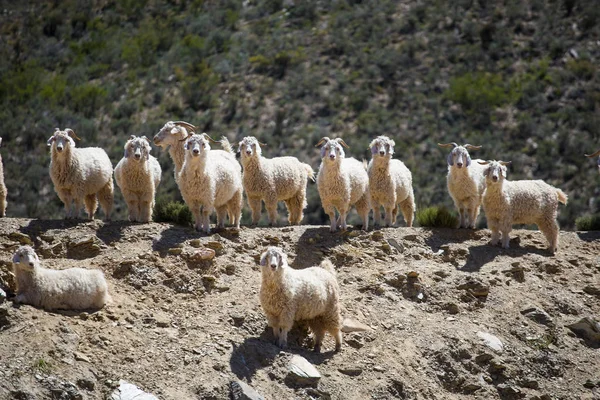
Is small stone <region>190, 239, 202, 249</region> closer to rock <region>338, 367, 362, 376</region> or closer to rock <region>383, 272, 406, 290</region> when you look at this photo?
rock <region>383, 272, 406, 290</region>

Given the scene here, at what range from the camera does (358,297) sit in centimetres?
1541

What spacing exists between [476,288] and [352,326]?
2.96 meters

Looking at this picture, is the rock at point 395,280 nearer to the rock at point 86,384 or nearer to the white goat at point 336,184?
the white goat at point 336,184

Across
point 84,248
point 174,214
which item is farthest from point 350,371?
point 174,214

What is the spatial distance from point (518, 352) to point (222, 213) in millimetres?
6059

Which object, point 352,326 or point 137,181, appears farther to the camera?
point 137,181

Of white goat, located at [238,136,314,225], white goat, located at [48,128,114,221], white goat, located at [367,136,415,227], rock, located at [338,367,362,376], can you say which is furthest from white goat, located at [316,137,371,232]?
rock, located at [338,367,362,376]

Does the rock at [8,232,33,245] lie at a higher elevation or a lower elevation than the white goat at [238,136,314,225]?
lower

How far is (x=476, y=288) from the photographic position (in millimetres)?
16344

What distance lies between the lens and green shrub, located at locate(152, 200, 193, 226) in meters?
17.5

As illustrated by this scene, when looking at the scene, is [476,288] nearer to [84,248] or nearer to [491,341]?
[491,341]

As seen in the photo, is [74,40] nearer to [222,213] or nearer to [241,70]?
[241,70]

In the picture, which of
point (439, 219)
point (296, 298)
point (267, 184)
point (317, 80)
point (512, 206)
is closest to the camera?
point (296, 298)

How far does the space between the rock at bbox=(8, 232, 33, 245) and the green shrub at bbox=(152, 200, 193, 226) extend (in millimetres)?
3042
